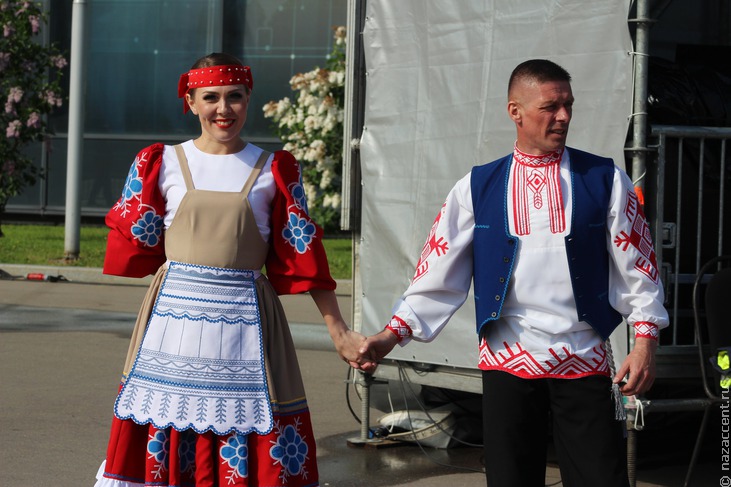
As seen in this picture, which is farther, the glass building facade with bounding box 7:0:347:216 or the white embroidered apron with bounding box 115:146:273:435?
the glass building facade with bounding box 7:0:347:216

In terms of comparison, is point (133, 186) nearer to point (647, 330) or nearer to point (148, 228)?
point (148, 228)

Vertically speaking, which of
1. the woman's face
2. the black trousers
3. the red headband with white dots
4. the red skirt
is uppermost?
the red headband with white dots

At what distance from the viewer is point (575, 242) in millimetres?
3684

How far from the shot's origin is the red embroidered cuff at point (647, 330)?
3.66 m

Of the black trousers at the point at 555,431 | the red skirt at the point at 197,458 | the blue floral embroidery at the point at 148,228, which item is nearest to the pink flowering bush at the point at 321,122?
the blue floral embroidery at the point at 148,228

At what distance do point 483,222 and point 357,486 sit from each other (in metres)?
2.57

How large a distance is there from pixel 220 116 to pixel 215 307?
0.65 m

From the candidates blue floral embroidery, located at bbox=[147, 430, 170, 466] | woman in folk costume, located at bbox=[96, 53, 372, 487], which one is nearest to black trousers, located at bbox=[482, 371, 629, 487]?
woman in folk costume, located at bbox=[96, 53, 372, 487]

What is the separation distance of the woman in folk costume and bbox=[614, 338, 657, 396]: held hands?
900 millimetres

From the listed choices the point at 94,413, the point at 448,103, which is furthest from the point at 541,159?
the point at 94,413

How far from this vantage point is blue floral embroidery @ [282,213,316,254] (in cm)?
413

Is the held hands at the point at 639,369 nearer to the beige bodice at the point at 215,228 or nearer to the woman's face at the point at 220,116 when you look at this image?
the beige bodice at the point at 215,228

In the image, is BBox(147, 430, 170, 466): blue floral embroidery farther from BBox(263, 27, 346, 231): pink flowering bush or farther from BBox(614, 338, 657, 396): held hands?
BBox(263, 27, 346, 231): pink flowering bush

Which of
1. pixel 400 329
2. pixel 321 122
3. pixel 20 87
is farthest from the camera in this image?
pixel 20 87
